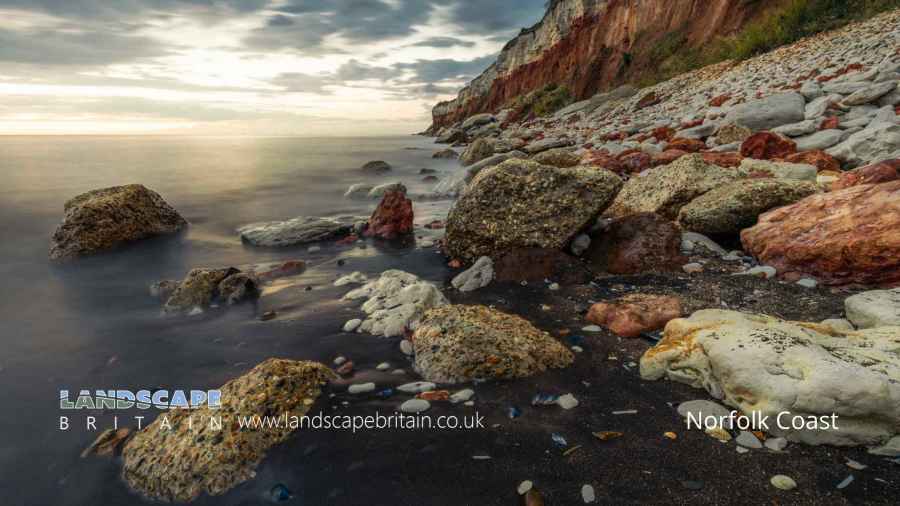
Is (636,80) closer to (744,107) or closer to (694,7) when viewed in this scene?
(694,7)

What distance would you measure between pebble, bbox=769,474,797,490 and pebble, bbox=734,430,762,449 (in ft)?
0.89

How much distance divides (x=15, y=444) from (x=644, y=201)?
9.09 m

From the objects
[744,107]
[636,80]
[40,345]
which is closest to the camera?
[40,345]

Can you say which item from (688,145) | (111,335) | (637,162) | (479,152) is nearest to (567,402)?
(111,335)

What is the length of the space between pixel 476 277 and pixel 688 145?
9.84 meters

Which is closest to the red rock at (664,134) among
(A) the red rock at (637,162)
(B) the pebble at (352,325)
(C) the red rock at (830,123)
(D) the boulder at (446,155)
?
(A) the red rock at (637,162)

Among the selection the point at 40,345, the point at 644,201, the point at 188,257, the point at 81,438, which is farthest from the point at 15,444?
the point at 644,201

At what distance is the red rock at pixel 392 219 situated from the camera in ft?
32.8

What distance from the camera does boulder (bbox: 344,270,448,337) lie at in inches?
201

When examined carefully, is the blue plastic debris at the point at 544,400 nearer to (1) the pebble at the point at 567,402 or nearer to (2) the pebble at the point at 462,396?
(1) the pebble at the point at 567,402

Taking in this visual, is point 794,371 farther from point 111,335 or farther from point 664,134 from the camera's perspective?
point 664,134

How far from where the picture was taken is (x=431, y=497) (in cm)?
277

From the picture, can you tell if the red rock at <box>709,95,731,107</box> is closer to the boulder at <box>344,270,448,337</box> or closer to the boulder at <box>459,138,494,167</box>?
the boulder at <box>459,138,494,167</box>

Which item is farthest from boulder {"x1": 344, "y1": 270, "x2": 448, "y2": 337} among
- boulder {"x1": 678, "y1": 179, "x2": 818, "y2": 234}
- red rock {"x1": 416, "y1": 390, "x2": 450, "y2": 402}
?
boulder {"x1": 678, "y1": 179, "x2": 818, "y2": 234}
